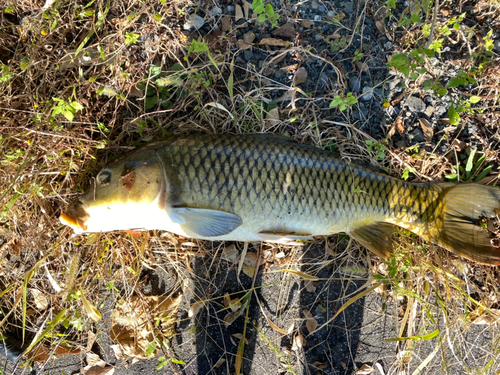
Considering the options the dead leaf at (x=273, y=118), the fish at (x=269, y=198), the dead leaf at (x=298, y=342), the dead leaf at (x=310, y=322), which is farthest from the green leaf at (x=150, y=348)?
the dead leaf at (x=273, y=118)

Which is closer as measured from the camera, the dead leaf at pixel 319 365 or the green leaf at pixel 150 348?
the green leaf at pixel 150 348

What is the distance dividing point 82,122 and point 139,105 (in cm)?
42

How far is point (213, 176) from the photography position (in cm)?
202

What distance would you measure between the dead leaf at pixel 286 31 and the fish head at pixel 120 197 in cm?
142

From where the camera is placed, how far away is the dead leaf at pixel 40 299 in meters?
2.50

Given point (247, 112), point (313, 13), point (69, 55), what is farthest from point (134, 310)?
point (313, 13)

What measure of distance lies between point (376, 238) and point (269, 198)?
2.82 feet

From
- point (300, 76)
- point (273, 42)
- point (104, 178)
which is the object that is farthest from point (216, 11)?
point (104, 178)

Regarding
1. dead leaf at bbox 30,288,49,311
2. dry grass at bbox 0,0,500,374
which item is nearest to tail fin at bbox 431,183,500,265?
dry grass at bbox 0,0,500,374

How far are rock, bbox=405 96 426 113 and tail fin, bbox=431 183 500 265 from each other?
2.16ft

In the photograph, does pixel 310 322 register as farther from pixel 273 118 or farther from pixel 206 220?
pixel 273 118

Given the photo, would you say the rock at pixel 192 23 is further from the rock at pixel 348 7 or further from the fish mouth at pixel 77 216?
the fish mouth at pixel 77 216

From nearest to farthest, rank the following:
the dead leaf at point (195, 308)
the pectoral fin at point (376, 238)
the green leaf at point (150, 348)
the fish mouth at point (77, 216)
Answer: the fish mouth at point (77, 216) < the pectoral fin at point (376, 238) < the green leaf at point (150, 348) < the dead leaf at point (195, 308)

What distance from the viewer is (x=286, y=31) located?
8.38 ft
